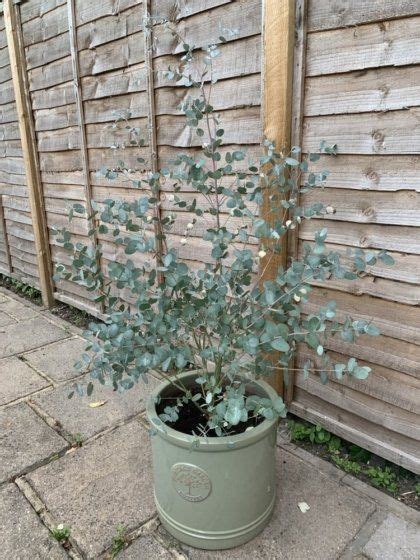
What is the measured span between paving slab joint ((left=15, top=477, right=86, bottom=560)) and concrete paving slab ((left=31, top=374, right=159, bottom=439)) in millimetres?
356

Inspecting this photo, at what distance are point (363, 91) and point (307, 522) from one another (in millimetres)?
1581

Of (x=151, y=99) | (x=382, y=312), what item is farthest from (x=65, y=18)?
(x=382, y=312)

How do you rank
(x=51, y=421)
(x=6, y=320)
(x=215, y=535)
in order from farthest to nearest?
(x=6, y=320)
(x=51, y=421)
(x=215, y=535)

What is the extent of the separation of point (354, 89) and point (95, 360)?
133 centimetres

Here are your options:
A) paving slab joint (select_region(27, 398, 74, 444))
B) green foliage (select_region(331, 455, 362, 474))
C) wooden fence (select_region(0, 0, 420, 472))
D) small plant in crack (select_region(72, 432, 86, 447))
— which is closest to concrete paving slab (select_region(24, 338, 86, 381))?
paving slab joint (select_region(27, 398, 74, 444))

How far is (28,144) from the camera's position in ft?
11.2

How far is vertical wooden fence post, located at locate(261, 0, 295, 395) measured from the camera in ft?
5.41

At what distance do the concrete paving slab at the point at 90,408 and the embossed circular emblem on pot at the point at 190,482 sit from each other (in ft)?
2.63

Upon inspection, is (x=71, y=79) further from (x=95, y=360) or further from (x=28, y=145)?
(x=95, y=360)

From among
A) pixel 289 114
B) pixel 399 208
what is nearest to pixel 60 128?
pixel 289 114

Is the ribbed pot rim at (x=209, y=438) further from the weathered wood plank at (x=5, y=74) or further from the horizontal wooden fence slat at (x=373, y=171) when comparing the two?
the weathered wood plank at (x=5, y=74)

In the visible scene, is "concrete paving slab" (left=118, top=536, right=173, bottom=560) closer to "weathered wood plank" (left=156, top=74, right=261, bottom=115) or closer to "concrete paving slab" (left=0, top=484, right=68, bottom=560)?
"concrete paving slab" (left=0, top=484, right=68, bottom=560)

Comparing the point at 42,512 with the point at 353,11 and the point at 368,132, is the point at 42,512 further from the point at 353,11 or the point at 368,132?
the point at 353,11

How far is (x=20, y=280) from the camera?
4.26m
